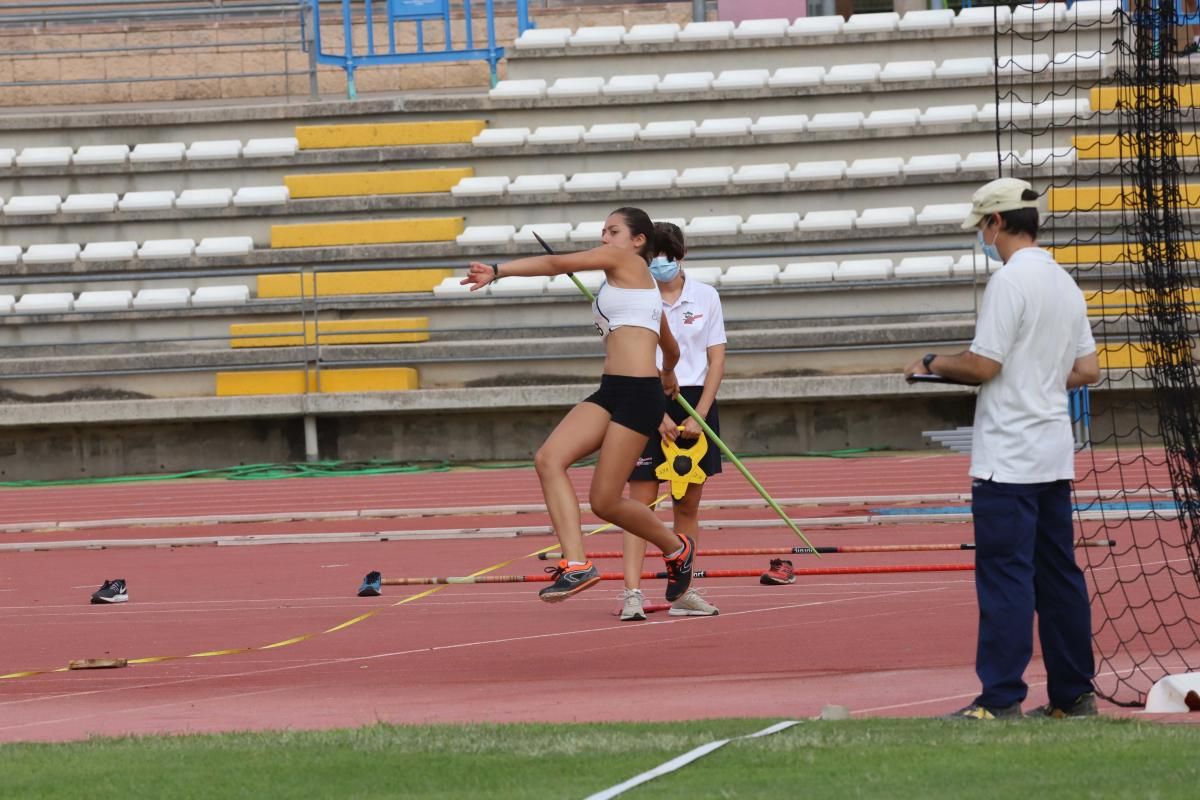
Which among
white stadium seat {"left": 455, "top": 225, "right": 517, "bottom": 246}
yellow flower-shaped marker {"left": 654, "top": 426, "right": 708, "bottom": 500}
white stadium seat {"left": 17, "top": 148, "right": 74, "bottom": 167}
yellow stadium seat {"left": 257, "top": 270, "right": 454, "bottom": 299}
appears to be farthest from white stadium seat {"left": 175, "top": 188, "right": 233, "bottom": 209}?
yellow flower-shaped marker {"left": 654, "top": 426, "right": 708, "bottom": 500}

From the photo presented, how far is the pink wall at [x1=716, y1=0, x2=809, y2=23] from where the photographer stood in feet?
90.2

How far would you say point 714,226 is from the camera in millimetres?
21984

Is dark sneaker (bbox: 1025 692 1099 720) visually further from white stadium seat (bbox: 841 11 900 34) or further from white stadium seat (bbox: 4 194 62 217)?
white stadium seat (bbox: 4 194 62 217)

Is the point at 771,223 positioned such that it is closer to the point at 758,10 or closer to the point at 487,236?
the point at 487,236

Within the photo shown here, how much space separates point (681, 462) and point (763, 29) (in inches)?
655

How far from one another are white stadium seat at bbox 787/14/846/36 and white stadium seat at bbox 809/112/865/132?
1866mm

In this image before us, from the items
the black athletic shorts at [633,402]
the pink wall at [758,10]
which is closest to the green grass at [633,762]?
the black athletic shorts at [633,402]

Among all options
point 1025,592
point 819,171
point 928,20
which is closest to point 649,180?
point 819,171

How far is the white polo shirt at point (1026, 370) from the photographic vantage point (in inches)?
238

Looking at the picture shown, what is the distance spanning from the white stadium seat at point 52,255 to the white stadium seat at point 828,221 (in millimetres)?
9372

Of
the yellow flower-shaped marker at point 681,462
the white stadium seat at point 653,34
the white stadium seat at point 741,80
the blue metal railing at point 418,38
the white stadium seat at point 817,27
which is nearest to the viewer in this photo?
the yellow flower-shaped marker at point 681,462

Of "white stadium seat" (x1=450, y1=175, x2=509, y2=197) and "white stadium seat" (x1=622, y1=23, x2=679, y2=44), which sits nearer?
"white stadium seat" (x1=450, y1=175, x2=509, y2=197)

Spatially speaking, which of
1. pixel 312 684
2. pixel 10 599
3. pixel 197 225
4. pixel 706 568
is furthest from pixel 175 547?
pixel 197 225

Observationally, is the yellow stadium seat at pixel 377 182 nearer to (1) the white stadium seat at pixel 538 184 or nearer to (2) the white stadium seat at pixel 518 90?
(1) the white stadium seat at pixel 538 184
